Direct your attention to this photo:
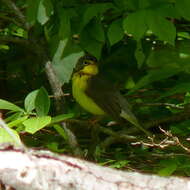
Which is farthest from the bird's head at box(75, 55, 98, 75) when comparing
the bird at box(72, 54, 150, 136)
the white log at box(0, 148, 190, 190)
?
the white log at box(0, 148, 190, 190)

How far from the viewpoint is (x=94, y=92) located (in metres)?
4.86

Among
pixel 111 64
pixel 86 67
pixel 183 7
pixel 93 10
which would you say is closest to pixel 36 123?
pixel 93 10

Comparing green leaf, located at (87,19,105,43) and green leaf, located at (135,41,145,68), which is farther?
green leaf, located at (135,41,145,68)

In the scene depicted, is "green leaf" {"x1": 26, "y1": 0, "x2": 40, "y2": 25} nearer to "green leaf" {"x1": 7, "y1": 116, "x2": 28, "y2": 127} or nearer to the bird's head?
"green leaf" {"x1": 7, "y1": 116, "x2": 28, "y2": 127}

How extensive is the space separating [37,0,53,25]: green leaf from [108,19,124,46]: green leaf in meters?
0.31

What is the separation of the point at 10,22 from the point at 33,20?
34.3 inches

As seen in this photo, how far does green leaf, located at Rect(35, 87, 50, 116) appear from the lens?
2221 millimetres

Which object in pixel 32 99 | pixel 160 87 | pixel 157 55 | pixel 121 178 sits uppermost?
pixel 121 178

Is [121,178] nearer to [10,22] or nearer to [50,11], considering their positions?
[50,11]

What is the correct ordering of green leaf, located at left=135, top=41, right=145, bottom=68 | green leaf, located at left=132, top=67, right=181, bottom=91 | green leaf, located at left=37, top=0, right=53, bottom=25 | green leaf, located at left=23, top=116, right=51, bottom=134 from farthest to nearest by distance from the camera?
green leaf, located at left=135, top=41, right=145, bottom=68 < green leaf, located at left=132, top=67, right=181, bottom=91 < green leaf, located at left=37, top=0, right=53, bottom=25 < green leaf, located at left=23, top=116, right=51, bottom=134

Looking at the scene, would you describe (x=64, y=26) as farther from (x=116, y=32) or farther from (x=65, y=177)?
(x=65, y=177)

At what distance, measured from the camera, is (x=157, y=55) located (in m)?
3.12

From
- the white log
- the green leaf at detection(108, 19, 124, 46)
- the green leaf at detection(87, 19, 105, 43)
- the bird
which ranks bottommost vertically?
the bird

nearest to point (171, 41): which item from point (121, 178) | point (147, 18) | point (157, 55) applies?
point (147, 18)
